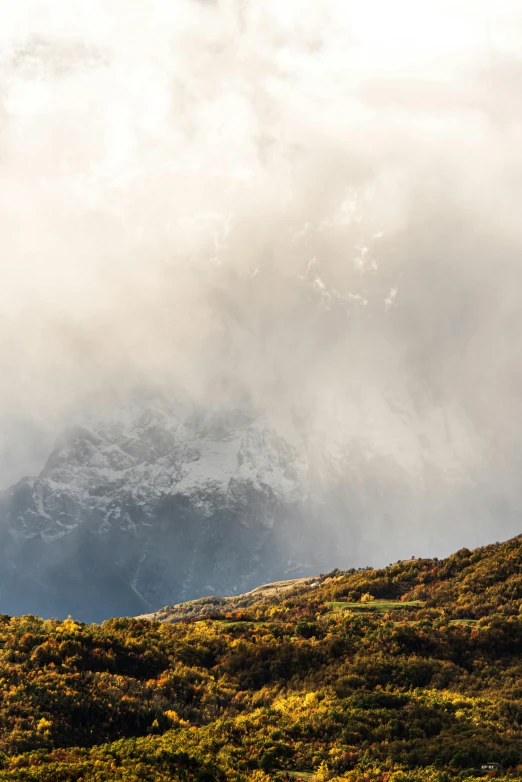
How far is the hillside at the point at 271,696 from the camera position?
25.8m

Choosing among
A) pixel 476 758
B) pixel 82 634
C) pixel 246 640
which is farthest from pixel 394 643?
pixel 82 634

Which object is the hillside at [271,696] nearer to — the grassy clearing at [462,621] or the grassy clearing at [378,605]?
the grassy clearing at [462,621]

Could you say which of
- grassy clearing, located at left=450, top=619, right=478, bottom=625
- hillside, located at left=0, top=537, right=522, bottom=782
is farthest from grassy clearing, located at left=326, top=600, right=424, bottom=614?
grassy clearing, located at left=450, top=619, right=478, bottom=625

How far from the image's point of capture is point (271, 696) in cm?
3391

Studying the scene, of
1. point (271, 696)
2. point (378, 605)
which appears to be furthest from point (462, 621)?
point (271, 696)

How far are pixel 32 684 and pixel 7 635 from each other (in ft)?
25.4

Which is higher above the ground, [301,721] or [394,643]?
[394,643]

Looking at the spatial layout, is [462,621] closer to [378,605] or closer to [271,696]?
[378,605]

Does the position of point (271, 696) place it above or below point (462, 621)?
below

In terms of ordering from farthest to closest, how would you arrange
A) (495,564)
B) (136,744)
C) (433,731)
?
1. (495,564)
2. (433,731)
3. (136,744)

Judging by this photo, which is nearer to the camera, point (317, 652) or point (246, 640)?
point (317, 652)

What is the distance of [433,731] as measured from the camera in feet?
96.4

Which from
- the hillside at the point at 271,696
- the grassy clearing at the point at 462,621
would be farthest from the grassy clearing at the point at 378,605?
the grassy clearing at the point at 462,621

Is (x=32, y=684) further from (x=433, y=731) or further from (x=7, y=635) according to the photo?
(x=433, y=731)
